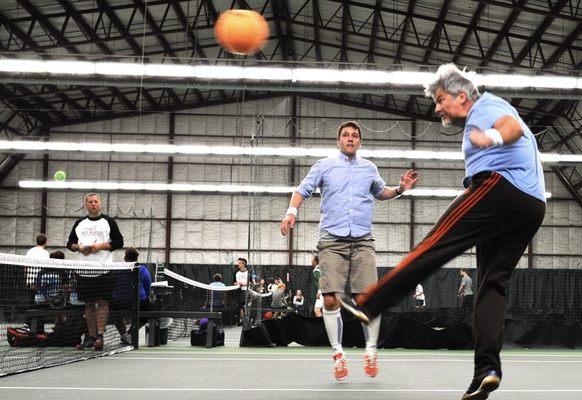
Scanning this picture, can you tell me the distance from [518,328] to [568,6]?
35.9 ft

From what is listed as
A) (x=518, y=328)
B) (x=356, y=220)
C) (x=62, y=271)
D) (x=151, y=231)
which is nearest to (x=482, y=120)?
(x=356, y=220)

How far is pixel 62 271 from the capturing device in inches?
262

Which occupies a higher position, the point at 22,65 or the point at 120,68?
the point at 120,68

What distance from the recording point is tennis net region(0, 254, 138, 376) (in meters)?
5.97

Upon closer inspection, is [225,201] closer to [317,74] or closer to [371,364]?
[317,74]

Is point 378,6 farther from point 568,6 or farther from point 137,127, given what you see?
point 137,127

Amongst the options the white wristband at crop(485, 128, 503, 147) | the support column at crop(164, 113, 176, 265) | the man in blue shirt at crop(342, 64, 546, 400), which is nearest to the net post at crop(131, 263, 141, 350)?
the man in blue shirt at crop(342, 64, 546, 400)

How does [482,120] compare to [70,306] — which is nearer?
[482,120]

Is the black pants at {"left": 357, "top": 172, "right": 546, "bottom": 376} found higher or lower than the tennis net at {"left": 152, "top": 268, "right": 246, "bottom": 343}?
higher

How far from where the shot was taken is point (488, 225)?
275 cm

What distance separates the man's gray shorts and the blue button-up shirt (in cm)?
8

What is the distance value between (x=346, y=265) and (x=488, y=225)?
2061 millimetres

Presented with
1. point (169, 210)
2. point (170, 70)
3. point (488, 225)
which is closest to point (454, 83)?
point (488, 225)

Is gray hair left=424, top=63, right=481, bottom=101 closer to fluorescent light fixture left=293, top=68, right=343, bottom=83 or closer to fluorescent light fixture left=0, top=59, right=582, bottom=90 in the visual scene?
fluorescent light fixture left=0, top=59, right=582, bottom=90
